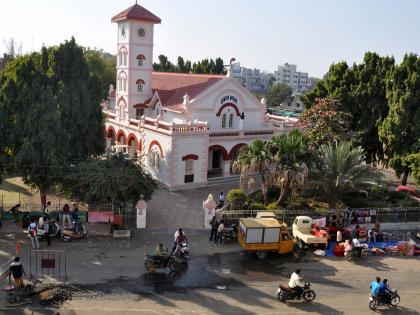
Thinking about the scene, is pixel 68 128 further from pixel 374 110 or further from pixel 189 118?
pixel 374 110

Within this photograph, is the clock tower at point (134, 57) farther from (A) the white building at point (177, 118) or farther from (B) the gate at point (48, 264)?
(B) the gate at point (48, 264)

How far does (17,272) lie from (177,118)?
20.0 m

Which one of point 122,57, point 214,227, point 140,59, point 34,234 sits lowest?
point 34,234

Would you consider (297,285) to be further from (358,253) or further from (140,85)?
(140,85)

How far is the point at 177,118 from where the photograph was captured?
34.3 metres

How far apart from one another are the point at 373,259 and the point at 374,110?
1686cm

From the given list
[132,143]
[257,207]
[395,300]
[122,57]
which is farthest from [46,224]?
[122,57]

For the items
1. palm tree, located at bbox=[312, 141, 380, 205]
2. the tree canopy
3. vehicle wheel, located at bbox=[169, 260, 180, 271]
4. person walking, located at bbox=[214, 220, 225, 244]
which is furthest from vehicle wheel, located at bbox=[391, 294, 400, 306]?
the tree canopy

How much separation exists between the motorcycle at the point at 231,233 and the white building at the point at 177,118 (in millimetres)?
9116

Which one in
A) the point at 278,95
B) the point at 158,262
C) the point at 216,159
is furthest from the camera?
the point at 278,95

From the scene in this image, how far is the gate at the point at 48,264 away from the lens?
57.7ft

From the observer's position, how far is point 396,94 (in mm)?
32625

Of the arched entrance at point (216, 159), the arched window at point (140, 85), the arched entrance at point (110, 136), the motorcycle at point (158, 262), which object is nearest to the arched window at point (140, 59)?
the arched window at point (140, 85)

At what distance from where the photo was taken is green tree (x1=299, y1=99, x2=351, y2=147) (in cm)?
3234
